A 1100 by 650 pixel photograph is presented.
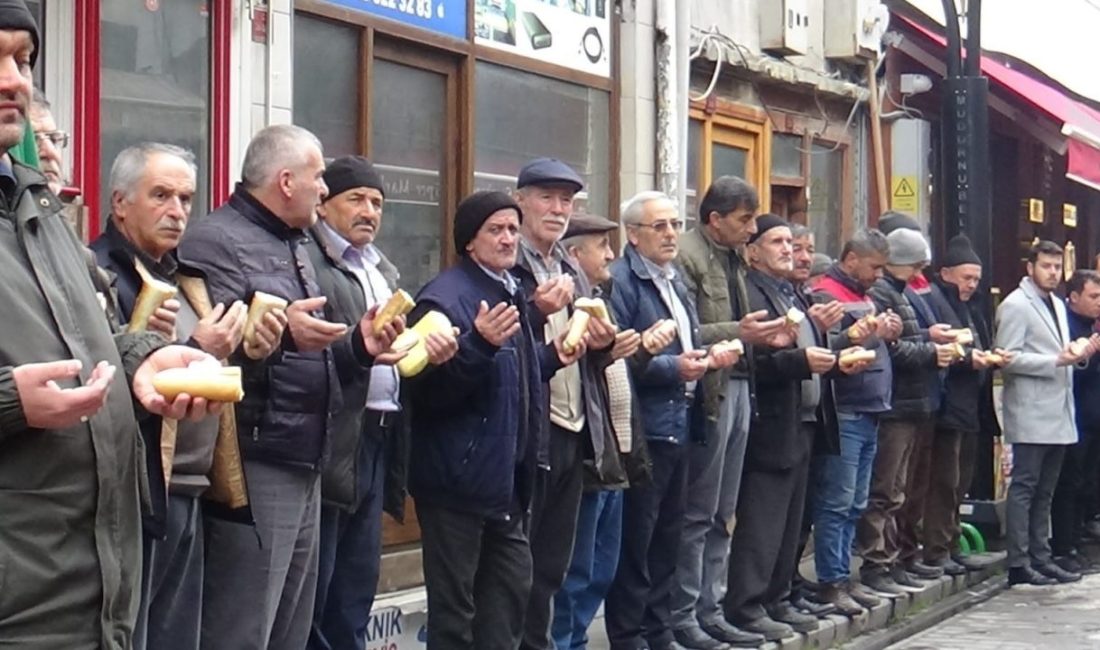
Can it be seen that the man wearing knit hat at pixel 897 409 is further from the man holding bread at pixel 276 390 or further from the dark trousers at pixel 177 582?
the dark trousers at pixel 177 582

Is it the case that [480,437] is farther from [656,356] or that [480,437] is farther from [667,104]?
[667,104]

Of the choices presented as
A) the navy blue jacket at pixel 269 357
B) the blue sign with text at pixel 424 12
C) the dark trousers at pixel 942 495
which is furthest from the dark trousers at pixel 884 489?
the navy blue jacket at pixel 269 357

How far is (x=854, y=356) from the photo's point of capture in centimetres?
988

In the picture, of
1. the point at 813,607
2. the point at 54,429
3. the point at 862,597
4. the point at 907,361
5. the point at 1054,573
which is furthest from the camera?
the point at 1054,573

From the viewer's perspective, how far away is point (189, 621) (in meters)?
5.52

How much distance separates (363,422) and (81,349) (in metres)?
3.11

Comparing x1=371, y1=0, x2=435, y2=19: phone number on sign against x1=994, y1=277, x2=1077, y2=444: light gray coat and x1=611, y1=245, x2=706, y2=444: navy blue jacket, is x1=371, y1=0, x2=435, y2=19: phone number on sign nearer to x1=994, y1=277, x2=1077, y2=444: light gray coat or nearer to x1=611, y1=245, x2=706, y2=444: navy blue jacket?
x1=611, y1=245, x2=706, y2=444: navy blue jacket

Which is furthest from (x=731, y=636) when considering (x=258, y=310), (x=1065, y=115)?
(x=1065, y=115)

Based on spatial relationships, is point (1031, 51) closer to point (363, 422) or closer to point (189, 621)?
point (363, 422)

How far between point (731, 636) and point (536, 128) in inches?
141

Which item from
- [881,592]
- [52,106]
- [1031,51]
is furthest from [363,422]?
[1031,51]

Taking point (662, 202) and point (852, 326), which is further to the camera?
point (852, 326)

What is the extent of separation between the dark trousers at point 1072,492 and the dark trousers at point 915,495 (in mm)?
1535

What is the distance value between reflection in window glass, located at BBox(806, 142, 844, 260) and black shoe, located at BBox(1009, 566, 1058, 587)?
3510 mm
